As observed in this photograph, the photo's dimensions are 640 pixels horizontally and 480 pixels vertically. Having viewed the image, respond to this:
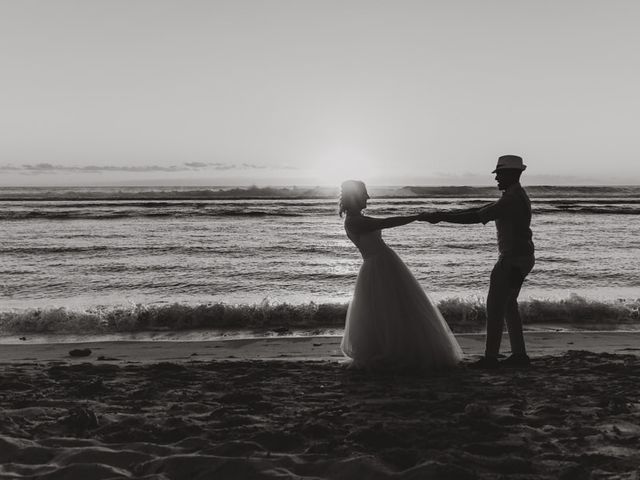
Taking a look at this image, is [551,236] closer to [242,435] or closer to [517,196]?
[517,196]

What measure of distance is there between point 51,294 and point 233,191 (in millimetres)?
61701

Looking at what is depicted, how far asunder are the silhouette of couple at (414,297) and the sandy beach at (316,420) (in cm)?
28

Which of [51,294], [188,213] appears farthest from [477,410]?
[188,213]

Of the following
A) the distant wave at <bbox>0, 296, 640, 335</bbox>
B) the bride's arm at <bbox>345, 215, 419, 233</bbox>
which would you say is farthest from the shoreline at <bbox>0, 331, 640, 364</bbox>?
the bride's arm at <bbox>345, 215, 419, 233</bbox>

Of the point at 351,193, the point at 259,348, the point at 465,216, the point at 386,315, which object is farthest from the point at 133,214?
the point at 465,216

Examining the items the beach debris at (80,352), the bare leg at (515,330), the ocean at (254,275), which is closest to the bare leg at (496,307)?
the bare leg at (515,330)

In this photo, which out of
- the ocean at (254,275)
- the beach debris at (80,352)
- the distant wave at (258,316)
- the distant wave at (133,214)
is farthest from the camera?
the distant wave at (133,214)

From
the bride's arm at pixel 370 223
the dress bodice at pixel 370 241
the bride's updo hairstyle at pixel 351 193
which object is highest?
the bride's updo hairstyle at pixel 351 193

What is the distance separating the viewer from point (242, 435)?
4414mm

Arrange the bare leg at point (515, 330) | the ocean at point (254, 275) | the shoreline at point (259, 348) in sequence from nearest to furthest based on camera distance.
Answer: the bare leg at point (515, 330) → the shoreline at point (259, 348) → the ocean at point (254, 275)

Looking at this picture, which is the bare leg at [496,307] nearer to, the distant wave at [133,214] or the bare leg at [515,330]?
the bare leg at [515,330]

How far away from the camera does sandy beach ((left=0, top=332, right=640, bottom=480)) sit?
3807 mm

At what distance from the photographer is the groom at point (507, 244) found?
6574mm

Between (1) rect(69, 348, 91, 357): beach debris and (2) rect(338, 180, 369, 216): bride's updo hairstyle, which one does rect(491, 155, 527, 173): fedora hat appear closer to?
(2) rect(338, 180, 369, 216): bride's updo hairstyle
